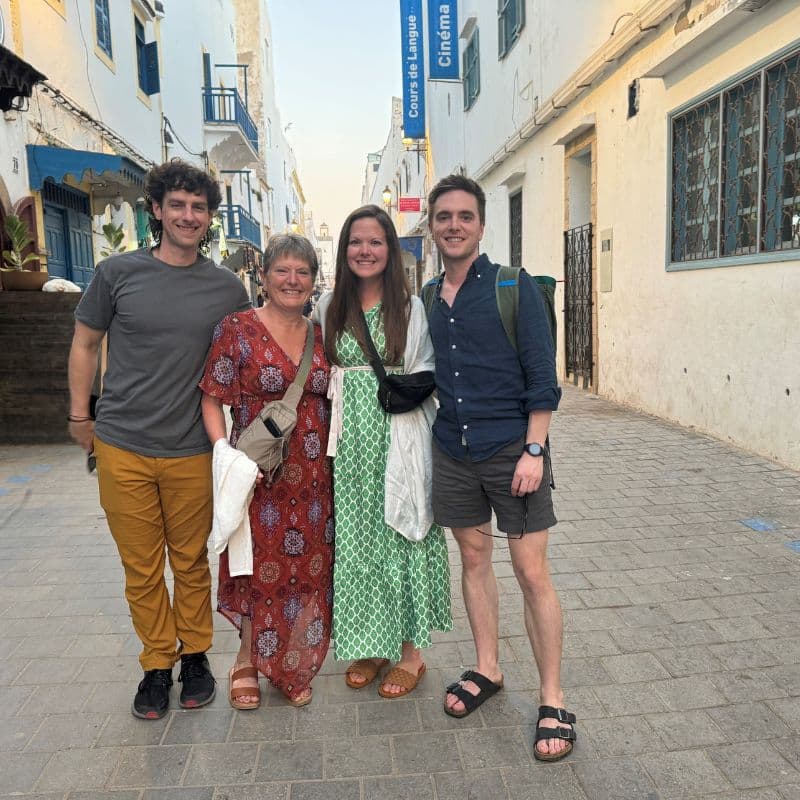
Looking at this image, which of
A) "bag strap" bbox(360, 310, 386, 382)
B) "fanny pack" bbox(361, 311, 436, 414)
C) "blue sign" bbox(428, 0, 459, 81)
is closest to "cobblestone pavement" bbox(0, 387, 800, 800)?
"fanny pack" bbox(361, 311, 436, 414)

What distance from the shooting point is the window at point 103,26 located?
10602 millimetres

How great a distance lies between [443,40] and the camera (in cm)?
1717

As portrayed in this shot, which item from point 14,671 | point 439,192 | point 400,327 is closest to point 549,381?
point 400,327

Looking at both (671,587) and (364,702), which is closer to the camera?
(364,702)

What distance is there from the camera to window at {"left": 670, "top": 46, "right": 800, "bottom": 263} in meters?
5.61

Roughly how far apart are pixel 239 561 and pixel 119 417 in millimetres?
673

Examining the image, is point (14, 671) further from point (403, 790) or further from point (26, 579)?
point (403, 790)

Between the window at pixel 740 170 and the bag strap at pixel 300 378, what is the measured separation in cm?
454

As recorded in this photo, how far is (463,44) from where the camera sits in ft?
56.1

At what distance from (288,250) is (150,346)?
60 cm

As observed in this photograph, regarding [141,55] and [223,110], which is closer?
[141,55]

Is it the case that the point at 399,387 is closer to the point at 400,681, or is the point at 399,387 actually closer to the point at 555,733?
the point at 400,681

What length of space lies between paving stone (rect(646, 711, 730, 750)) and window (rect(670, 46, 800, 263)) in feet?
14.0

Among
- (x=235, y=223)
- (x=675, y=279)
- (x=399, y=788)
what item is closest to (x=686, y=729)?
(x=399, y=788)
